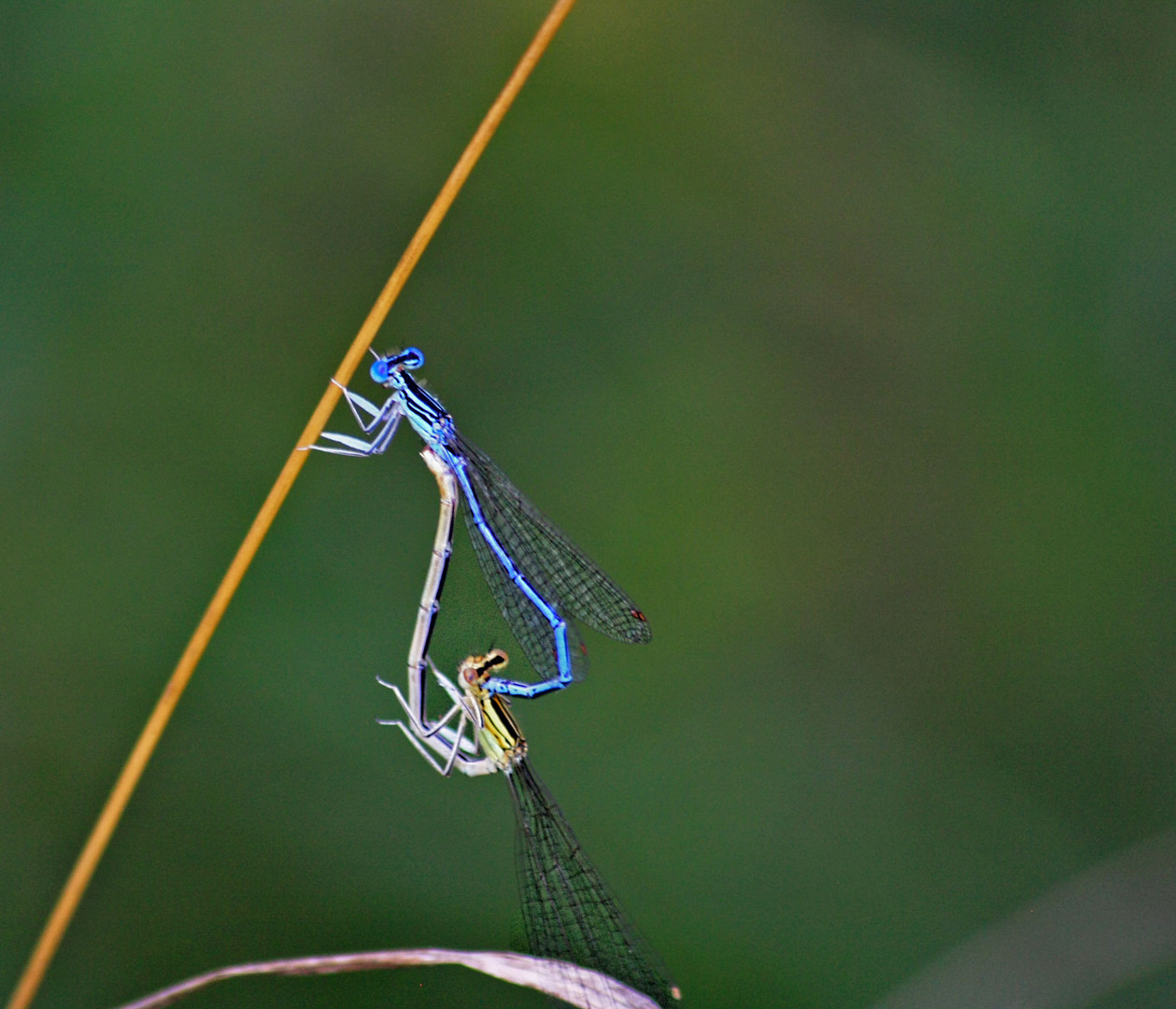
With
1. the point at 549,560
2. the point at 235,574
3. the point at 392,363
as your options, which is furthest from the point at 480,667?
the point at 235,574

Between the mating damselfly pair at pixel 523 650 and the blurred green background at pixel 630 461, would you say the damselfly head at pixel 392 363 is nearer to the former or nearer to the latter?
the mating damselfly pair at pixel 523 650

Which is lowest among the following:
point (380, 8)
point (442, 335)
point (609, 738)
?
point (609, 738)

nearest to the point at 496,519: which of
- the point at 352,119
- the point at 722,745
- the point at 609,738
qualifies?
the point at 609,738

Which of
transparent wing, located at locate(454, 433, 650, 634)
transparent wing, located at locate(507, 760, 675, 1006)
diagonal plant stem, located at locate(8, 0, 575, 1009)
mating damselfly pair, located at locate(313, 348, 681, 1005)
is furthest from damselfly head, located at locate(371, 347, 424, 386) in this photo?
transparent wing, located at locate(507, 760, 675, 1006)

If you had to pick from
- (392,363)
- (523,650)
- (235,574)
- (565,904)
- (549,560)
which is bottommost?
(565,904)

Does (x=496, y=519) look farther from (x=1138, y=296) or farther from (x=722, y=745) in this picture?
(x=1138, y=296)

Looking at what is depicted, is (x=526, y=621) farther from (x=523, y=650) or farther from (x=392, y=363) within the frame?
(x=392, y=363)

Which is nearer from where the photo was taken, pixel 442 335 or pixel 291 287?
pixel 291 287
